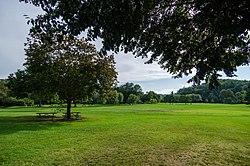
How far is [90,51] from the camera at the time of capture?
23.8m

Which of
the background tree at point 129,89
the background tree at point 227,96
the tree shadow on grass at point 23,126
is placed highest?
the background tree at point 129,89

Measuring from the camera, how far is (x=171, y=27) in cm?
752

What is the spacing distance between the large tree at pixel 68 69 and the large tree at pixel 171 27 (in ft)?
43.8

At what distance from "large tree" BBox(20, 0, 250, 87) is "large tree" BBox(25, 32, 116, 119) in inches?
526

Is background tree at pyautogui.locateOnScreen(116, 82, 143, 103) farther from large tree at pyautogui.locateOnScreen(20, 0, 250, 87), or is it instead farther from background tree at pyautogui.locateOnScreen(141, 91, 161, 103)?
large tree at pyautogui.locateOnScreen(20, 0, 250, 87)

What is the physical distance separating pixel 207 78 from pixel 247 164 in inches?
139

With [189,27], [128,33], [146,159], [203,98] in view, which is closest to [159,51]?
[189,27]

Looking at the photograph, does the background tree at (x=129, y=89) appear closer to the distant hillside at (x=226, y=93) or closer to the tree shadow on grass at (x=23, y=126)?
the distant hillside at (x=226, y=93)

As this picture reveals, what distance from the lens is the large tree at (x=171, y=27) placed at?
513cm

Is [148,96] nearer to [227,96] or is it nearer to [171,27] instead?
[227,96]

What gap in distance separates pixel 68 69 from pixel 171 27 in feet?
53.1

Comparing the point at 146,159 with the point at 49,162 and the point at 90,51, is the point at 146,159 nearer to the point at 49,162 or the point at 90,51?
the point at 49,162

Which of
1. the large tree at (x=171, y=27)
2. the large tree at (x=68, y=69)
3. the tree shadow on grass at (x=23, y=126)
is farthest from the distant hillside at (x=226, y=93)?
the large tree at (x=171, y=27)

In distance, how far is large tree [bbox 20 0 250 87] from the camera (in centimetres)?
513
